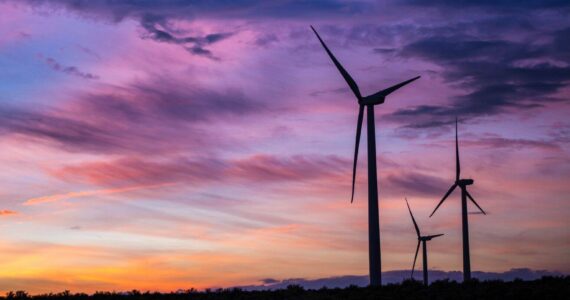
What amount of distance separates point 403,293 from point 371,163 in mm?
17865

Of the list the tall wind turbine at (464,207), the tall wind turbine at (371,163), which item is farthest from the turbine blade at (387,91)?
the tall wind turbine at (464,207)

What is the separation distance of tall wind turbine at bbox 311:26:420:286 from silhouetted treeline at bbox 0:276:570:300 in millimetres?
4884

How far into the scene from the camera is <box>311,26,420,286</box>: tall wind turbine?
7875 centimetres

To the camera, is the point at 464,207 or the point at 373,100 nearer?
the point at 373,100

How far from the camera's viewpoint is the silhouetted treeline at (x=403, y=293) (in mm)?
63731

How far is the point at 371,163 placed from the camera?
8275 cm

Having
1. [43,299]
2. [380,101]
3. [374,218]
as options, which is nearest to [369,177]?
[374,218]

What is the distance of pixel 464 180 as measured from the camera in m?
121

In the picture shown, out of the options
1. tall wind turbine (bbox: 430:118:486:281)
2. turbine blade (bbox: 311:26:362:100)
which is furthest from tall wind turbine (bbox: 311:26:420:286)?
tall wind turbine (bbox: 430:118:486:281)

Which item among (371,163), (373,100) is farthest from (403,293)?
(373,100)

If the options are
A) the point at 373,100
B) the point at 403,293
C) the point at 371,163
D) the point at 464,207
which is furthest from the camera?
the point at 464,207

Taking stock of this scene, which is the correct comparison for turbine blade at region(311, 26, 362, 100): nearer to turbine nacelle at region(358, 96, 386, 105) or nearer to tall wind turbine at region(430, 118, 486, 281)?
turbine nacelle at region(358, 96, 386, 105)

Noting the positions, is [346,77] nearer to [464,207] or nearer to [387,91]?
→ [387,91]

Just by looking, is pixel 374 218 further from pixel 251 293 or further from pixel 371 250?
pixel 251 293
